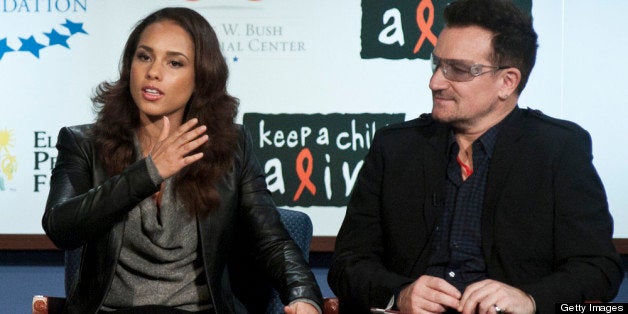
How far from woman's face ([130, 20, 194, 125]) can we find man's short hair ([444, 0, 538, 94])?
0.79m

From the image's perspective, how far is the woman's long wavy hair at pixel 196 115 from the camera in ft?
9.30

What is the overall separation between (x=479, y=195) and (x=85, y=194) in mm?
1090

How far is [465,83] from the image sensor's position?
2678 millimetres

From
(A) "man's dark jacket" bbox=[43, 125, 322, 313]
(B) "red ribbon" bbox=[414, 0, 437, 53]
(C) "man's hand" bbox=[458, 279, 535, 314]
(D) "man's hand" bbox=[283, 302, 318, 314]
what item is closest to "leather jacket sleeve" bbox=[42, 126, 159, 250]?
(A) "man's dark jacket" bbox=[43, 125, 322, 313]

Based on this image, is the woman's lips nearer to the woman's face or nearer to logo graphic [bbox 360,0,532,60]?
the woman's face

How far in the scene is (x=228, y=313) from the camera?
280 centimetres

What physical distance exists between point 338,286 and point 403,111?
5.53 ft

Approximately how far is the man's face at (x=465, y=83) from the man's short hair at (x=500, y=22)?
0.07ft

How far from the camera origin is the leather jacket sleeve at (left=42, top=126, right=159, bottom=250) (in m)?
2.56

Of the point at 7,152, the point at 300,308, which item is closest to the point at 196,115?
the point at 300,308

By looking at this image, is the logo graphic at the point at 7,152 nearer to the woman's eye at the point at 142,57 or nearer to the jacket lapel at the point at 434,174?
the woman's eye at the point at 142,57

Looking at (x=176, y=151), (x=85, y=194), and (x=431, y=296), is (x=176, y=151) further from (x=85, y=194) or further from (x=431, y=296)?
(x=431, y=296)

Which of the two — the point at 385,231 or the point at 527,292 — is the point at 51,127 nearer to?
the point at 385,231

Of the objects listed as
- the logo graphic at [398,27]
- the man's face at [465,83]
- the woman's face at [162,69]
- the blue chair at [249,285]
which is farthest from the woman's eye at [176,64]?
the logo graphic at [398,27]
